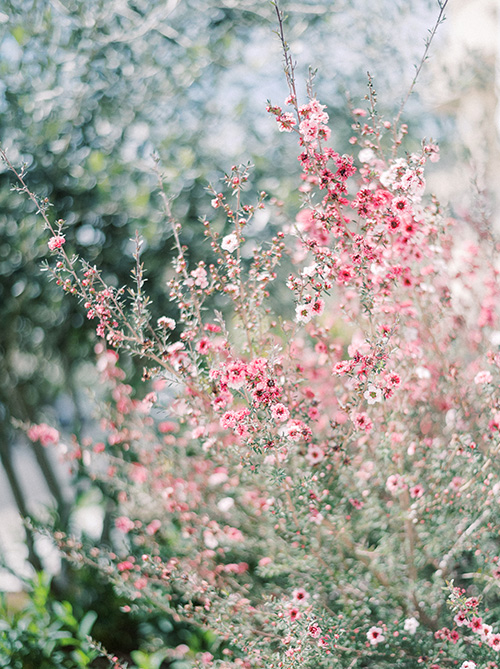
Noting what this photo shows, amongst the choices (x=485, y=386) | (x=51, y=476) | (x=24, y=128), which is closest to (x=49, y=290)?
(x=24, y=128)

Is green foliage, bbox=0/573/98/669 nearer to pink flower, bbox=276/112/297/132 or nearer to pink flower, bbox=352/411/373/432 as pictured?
pink flower, bbox=352/411/373/432

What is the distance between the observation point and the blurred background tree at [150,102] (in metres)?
3.15

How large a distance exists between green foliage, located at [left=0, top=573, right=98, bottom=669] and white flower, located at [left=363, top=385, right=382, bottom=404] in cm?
205

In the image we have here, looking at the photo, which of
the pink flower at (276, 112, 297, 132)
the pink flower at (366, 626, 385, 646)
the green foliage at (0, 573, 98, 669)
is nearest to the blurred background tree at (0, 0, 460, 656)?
the pink flower at (276, 112, 297, 132)

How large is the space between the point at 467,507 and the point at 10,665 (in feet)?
8.28

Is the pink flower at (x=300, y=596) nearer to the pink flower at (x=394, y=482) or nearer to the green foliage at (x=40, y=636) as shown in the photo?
the pink flower at (x=394, y=482)

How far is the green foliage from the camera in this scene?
2.96 meters

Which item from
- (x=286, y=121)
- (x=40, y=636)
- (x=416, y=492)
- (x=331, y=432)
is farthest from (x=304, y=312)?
(x=40, y=636)

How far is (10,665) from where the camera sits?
2971mm

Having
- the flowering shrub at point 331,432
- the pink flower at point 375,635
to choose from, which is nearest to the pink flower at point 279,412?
the flowering shrub at point 331,432

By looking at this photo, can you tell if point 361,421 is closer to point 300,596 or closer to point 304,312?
point 304,312

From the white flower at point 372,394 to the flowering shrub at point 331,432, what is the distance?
0.02 metres

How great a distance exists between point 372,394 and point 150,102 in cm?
249

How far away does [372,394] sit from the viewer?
180 cm
